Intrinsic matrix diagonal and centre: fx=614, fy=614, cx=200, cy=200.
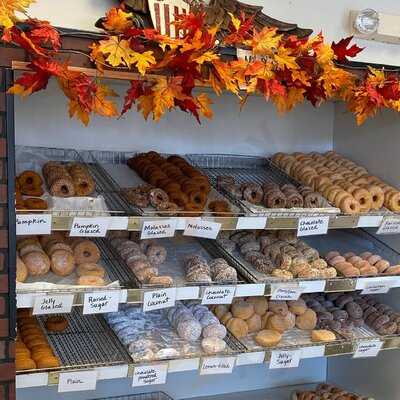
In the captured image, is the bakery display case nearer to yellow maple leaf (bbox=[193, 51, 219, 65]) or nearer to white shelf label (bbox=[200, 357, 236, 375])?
white shelf label (bbox=[200, 357, 236, 375])

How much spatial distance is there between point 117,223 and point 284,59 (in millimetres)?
830

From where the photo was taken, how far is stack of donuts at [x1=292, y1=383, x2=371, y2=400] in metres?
2.94

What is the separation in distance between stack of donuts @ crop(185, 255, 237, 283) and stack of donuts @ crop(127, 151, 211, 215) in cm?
23

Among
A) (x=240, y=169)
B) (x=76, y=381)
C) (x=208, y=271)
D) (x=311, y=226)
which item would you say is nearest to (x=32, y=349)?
(x=76, y=381)

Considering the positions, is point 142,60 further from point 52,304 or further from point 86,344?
point 86,344

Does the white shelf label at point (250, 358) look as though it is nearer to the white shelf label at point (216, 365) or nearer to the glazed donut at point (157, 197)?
the white shelf label at point (216, 365)

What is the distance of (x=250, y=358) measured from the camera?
249 cm

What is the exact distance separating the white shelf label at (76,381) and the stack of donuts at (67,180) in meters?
0.66

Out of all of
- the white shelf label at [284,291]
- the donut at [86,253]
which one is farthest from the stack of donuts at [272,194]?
the donut at [86,253]

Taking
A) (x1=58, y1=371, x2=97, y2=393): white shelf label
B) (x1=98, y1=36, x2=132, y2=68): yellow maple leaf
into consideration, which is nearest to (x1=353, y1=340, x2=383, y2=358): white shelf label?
(x1=58, y1=371, x2=97, y2=393): white shelf label

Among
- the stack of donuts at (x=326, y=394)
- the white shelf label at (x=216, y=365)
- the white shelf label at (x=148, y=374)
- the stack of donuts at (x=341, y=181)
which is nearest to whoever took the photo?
the white shelf label at (x=148, y=374)

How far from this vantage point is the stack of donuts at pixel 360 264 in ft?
8.96

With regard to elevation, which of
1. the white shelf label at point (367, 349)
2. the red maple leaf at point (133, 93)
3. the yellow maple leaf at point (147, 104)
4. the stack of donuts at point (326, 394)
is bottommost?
the stack of donuts at point (326, 394)

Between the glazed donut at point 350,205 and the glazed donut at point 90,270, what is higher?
the glazed donut at point 350,205
